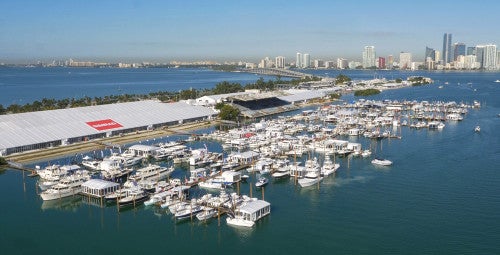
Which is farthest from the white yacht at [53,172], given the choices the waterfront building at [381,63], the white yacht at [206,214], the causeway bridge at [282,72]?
the waterfront building at [381,63]

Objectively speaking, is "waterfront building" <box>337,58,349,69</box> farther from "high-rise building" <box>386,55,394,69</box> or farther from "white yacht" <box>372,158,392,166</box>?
"white yacht" <box>372,158,392,166</box>

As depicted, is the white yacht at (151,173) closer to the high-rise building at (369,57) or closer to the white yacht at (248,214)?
the white yacht at (248,214)

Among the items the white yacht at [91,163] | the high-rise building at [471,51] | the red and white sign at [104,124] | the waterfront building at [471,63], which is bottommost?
the white yacht at [91,163]

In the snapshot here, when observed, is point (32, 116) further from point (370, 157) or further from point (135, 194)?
point (370, 157)

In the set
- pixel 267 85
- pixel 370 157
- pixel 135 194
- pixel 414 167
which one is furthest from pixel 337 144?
pixel 267 85

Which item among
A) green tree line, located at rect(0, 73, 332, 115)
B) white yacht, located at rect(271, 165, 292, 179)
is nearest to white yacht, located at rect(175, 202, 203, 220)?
white yacht, located at rect(271, 165, 292, 179)
